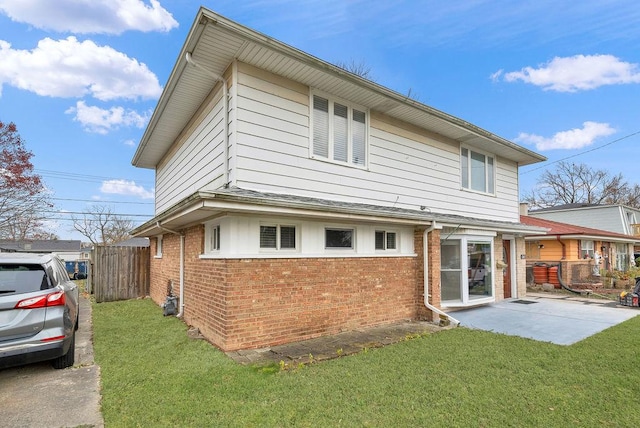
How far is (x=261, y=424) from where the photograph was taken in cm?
341

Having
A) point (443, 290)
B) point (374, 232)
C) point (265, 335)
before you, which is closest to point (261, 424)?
point (265, 335)

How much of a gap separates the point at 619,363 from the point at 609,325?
3286 mm

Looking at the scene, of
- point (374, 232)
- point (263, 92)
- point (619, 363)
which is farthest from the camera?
point (374, 232)

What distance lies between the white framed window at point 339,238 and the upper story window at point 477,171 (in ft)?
16.2

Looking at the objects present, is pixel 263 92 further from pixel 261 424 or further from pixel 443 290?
pixel 443 290

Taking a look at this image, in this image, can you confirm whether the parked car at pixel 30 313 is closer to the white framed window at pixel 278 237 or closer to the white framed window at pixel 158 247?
the white framed window at pixel 278 237

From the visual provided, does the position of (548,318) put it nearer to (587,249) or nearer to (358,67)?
(587,249)

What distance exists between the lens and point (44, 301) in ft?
14.5

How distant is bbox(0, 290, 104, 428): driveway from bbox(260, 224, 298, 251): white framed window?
3.02 meters

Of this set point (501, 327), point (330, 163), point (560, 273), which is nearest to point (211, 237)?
point (330, 163)

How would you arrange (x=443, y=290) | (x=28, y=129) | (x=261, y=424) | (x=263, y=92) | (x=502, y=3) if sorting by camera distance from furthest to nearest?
→ (x=28, y=129), (x=502, y=3), (x=443, y=290), (x=263, y=92), (x=261, y=424)

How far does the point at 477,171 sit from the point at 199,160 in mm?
8246

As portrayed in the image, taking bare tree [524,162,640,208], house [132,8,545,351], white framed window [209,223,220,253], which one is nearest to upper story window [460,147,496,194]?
house [132,8,545,351]

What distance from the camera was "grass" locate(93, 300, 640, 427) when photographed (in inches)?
139
